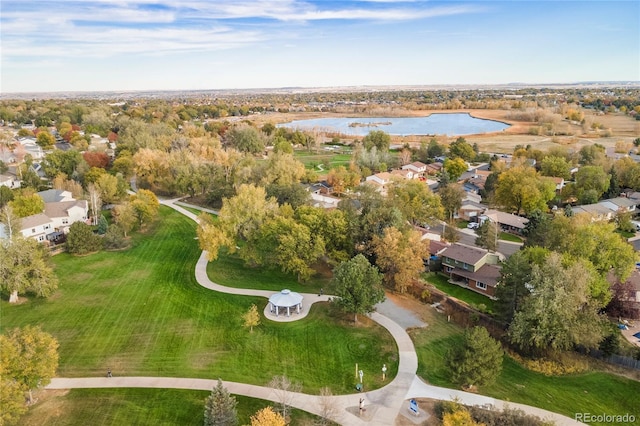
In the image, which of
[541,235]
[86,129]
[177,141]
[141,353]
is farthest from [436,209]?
[86,129]

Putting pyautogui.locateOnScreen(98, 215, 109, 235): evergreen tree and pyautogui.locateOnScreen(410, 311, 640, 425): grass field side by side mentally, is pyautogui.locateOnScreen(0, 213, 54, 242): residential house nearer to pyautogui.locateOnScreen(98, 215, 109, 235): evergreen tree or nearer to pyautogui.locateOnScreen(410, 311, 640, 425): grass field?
pyautogui.locateOnScreen(98, 215, 109, 235): evergreen tree

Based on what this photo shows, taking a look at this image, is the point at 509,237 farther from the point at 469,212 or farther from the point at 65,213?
the point at 65,213

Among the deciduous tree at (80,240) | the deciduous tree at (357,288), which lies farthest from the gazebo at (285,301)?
the deciduous tree at (80,240)

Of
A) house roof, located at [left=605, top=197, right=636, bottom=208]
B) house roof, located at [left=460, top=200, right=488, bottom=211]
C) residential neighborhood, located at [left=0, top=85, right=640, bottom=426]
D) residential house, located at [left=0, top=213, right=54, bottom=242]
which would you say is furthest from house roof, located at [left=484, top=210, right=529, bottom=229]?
residential house, located at [left=0, top=213, right=54, bottom=242]

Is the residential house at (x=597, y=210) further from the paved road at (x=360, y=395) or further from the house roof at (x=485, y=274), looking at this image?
the paved road at (x=360, y=395)

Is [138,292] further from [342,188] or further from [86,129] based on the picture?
[86,129]

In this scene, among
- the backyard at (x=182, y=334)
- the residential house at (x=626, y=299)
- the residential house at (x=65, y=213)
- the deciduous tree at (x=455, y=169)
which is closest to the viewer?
the backyard at (x=182, y=334)
